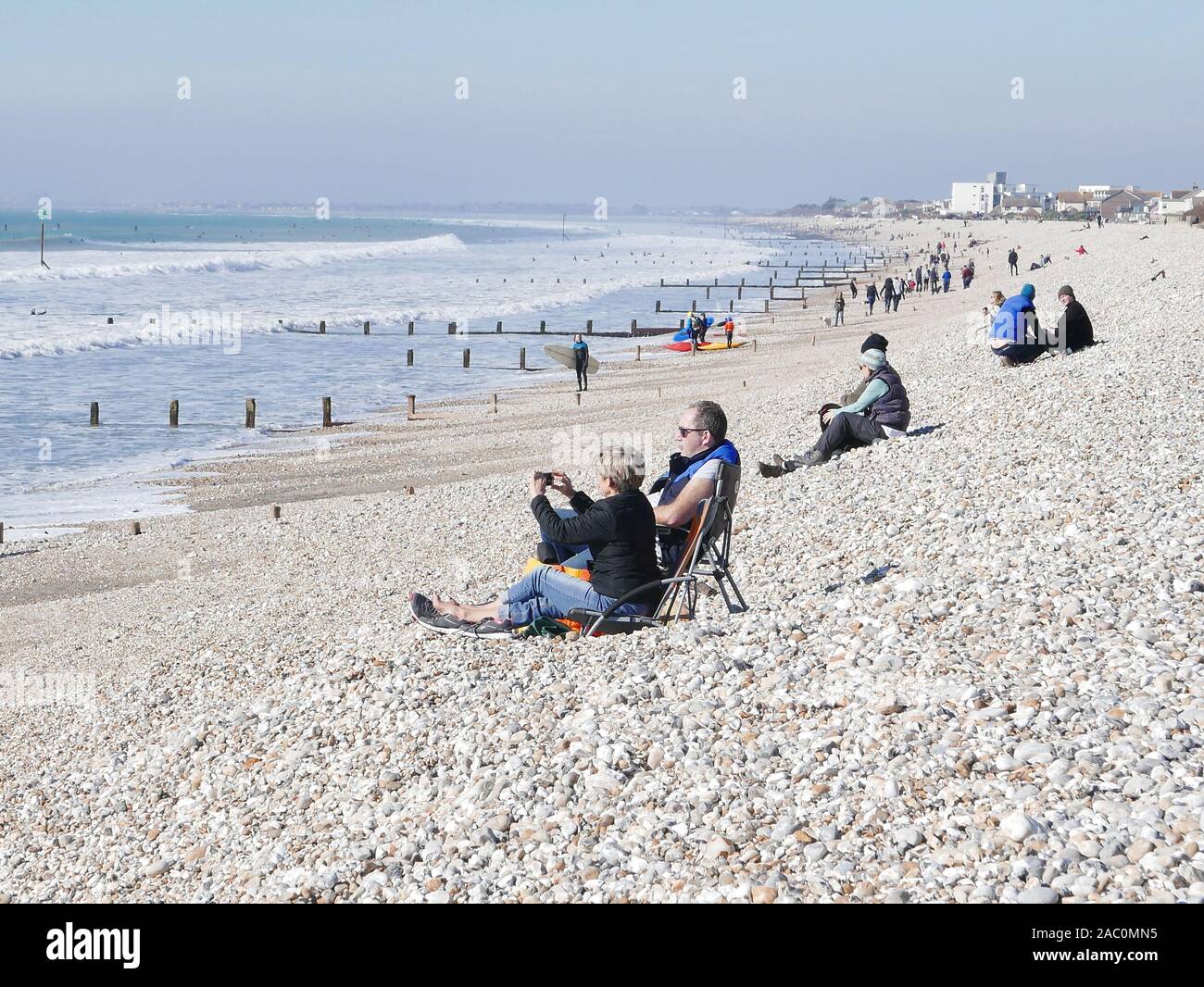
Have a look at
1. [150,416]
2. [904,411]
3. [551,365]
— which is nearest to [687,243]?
[551,365]

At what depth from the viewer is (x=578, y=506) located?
24.1 ft

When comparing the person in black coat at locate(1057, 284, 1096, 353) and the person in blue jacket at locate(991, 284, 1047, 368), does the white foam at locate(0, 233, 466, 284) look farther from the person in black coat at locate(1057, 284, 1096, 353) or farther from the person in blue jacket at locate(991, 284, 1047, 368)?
the person in black coat at locate(1057, 284, 1096, 353)

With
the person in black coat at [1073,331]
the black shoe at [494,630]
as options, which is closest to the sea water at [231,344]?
the black shoe at [494,630]

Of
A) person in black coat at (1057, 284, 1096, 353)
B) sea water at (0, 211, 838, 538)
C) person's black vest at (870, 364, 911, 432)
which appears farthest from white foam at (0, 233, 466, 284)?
person's black vest at (870, 364, 911, 432)

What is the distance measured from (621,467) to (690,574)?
0.81m

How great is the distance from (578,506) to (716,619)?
3.76 ft

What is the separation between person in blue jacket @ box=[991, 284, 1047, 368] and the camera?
16344 mm

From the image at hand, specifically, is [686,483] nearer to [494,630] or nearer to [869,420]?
[494,630]

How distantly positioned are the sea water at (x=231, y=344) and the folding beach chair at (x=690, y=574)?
12.0 m

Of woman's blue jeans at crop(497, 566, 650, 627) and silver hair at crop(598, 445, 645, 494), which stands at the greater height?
silver hair at crop(598, 445, 645, 494)

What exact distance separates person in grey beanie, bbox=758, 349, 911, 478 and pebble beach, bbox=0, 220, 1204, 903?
0.32m

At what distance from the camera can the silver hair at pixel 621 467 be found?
23.1 feet
